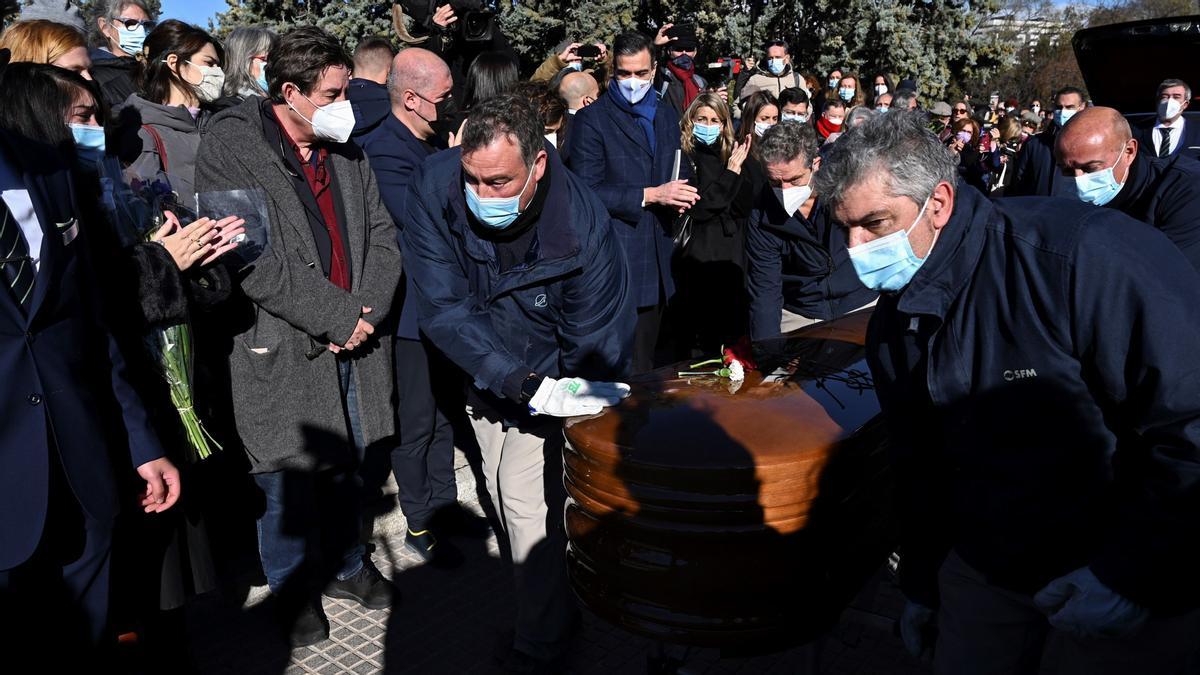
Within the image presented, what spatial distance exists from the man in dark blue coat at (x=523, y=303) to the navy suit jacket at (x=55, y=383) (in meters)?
1.01

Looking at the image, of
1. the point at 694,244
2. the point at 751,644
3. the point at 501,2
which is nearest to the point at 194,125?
the point at 694,244

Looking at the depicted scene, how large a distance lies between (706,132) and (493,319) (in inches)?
110

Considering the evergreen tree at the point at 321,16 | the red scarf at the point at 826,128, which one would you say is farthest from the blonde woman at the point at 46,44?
the evergreen tree at the point at 321,16

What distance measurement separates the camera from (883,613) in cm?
384

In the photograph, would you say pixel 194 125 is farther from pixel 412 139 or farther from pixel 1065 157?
pixel 1065 157

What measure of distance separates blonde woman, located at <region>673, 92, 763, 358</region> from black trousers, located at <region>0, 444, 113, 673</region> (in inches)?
137

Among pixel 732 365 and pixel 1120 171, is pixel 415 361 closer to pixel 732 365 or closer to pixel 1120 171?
pixel 732 365

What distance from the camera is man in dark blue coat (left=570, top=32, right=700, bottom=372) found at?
4.93m

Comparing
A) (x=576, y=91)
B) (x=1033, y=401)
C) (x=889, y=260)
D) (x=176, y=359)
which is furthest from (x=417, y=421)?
(x=576, y=91)

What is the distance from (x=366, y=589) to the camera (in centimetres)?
384

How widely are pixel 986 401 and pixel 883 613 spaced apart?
78.5 inches

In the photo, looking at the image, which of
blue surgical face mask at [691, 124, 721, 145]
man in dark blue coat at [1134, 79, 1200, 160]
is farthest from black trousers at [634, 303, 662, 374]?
man in dark blue coat at [1134, 79, 1200, 160]

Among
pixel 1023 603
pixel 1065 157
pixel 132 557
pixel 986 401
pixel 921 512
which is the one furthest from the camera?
pixel 1065 157

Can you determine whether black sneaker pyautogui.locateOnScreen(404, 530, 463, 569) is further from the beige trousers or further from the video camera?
the video camera
